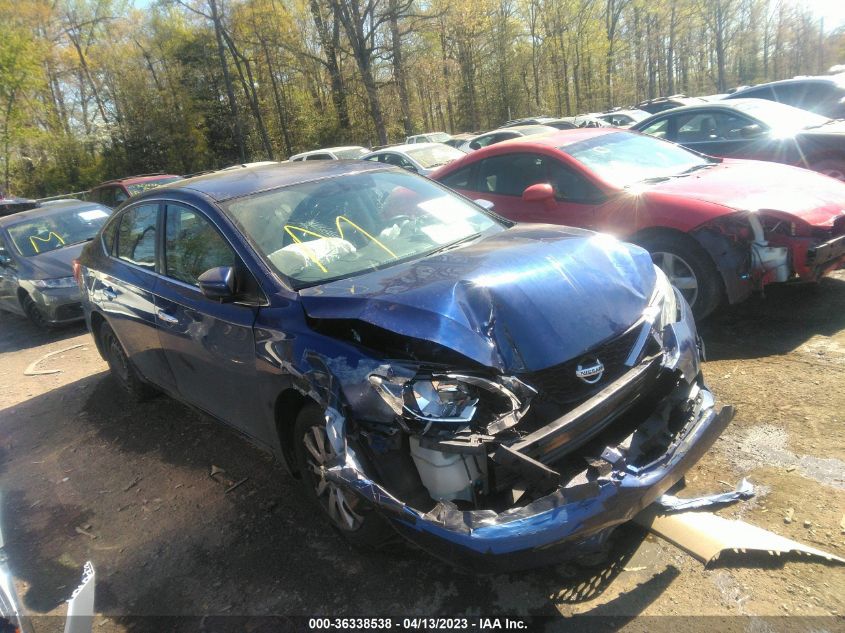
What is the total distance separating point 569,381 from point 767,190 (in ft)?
11.2

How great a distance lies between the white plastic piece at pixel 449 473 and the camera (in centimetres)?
226

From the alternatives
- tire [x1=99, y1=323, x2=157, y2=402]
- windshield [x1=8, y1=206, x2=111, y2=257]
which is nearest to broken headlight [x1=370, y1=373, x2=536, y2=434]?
tire [x1=99, y1=323, x2=157, y2=402]

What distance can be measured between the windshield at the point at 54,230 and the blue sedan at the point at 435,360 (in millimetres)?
6080

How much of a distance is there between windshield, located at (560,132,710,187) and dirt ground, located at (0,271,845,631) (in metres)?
1.45

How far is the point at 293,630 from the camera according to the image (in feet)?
8.21

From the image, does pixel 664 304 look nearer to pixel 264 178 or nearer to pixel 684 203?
pixel 684 203

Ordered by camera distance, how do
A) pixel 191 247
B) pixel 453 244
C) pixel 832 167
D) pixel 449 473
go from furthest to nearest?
pixel 832 167 → pixel 191 247 → pixel 453 244 → pixel 449 473

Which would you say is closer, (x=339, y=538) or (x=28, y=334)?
(x=339, y=538)

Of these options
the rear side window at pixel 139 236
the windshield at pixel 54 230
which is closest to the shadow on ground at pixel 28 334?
the windshield at pixel 54 230

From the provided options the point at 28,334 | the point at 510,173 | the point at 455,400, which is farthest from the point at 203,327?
the point at 28,334

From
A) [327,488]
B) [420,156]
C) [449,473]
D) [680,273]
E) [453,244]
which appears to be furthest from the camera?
[420,156]

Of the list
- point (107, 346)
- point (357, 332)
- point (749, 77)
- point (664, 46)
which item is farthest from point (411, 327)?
point (749, 77)

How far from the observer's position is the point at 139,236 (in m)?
4.31

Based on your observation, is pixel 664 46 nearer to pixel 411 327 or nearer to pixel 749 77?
pixel 749 77
